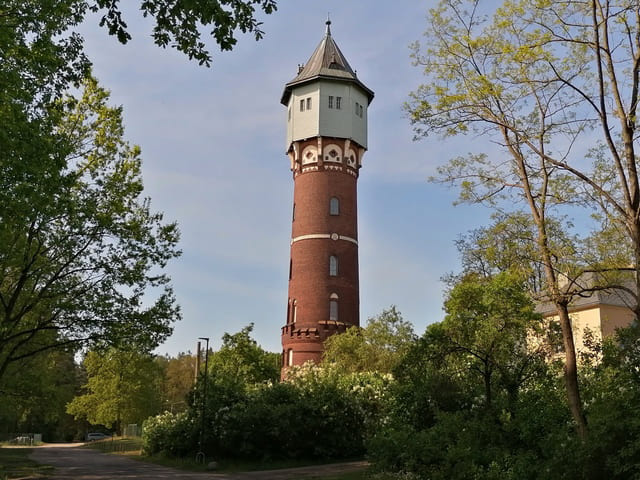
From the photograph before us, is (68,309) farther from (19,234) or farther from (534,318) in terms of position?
(534,318)

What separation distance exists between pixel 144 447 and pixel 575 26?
28.9 meters

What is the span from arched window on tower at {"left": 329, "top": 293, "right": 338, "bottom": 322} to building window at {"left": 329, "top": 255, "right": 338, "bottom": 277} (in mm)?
1228

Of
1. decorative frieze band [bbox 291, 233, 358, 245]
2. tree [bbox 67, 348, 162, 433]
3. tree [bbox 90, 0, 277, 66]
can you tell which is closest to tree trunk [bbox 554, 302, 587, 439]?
tree [bbox 90, 0, 277, 66]

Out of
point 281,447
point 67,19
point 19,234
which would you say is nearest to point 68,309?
point 19,234

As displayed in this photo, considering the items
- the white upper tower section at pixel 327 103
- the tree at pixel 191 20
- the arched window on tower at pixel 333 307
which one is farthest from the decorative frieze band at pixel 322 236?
the tree at pixel 191 20

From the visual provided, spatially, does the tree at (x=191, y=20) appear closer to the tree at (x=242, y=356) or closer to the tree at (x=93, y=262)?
the tree at (x=93, y=262)

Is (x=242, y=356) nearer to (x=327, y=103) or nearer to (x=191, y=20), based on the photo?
(x=327, y=103)

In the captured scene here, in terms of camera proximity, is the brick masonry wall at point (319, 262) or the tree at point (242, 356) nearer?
the brick masonry wall at point (319, 262)

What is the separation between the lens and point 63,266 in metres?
19.0

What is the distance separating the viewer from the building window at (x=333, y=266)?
39.8 metres

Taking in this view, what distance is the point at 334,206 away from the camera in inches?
1614

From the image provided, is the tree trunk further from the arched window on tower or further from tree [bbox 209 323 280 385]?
tree [bbox 209 323 280 385]

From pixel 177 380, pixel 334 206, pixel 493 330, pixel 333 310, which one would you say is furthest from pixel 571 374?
pixel 177 380

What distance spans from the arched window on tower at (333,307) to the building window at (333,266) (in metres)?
1.23
